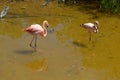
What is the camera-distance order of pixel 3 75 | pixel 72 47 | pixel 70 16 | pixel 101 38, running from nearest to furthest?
pixel 3 75, pixel 72 47, pixel 101 38, pixel 70 16

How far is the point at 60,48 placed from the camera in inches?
401

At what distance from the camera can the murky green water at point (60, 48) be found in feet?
28.9

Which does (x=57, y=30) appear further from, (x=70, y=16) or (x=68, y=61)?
(x=68, y=61)

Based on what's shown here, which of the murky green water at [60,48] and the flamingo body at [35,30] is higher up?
the flamingo body at [35,30]

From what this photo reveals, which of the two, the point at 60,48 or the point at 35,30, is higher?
the point at 35,30

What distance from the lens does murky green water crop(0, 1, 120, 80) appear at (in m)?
8.80

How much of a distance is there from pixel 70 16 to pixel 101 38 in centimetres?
201

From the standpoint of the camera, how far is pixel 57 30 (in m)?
11.6

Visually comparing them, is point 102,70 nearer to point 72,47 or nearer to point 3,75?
point 72,47

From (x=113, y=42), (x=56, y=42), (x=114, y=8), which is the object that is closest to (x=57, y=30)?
(x=56, y=42)

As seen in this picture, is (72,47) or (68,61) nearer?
(68,61)

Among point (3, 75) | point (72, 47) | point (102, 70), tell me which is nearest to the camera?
point (3, 75)

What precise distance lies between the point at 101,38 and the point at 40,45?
191 cm

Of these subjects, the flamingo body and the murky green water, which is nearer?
the murky green water
